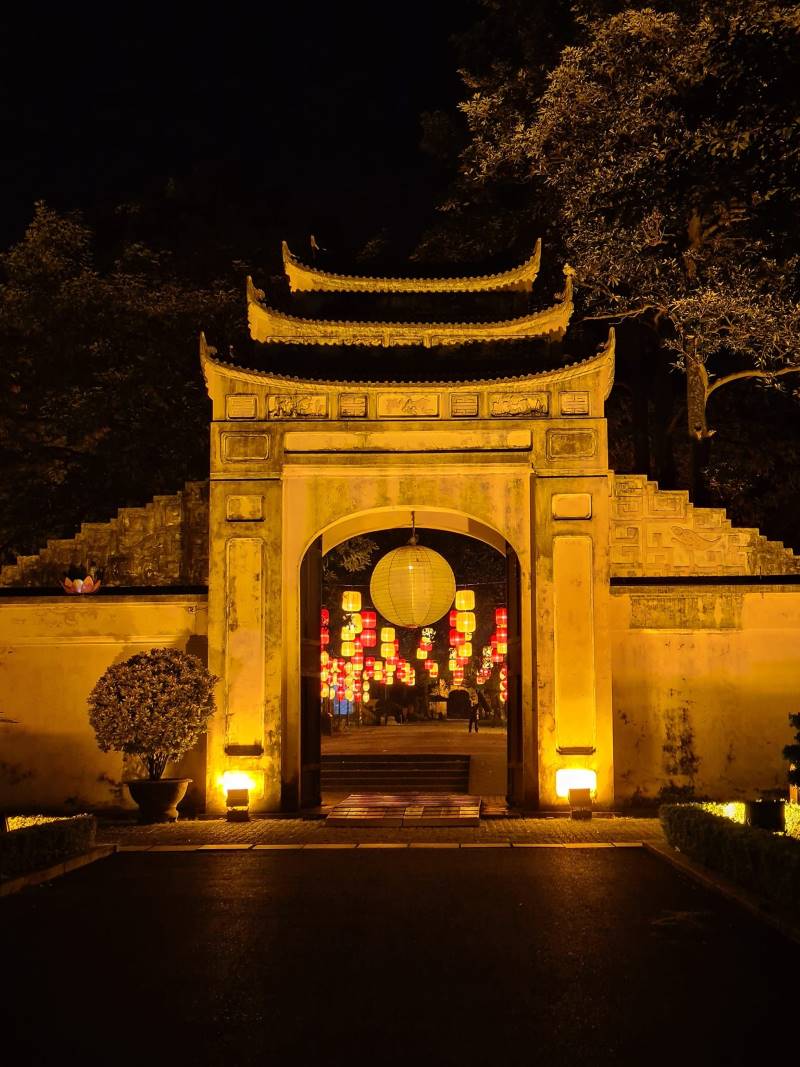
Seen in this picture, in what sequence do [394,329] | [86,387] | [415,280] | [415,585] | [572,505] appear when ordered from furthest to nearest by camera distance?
[86,387] < [415,280] < [415,585] < [394,329] < [572,505]

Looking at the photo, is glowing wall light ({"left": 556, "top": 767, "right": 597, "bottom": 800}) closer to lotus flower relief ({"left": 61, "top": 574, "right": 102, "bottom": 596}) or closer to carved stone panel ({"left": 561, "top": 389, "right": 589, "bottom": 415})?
carved stone panel ({"left": 561, "top": 389, "right": 589, "bottom": 415})

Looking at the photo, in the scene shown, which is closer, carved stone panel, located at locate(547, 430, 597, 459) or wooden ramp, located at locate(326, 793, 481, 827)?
wooden ramp, located at locate(326, 793, 481, 827)

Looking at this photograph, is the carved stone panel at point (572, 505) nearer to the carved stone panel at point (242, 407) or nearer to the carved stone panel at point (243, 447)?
the carved stone panel at point (243, 447)

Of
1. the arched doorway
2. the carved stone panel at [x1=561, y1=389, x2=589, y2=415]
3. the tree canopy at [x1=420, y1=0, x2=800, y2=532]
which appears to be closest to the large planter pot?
Result: the arched doorway

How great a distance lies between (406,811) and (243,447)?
4281mm

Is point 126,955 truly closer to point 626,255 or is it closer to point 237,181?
point 626,255

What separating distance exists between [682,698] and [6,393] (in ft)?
39.4

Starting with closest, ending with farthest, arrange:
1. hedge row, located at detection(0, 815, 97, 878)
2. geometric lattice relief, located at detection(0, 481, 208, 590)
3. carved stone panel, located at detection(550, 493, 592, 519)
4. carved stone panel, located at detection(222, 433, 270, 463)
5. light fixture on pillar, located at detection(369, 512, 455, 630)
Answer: hedge row, located at detection(0, 815, 97, 878) → carved stone panel, located at detection(550, 493, 592, 519) → carved stone panel, located at detection(222, 433, 270, 463) → geometric lattice relief, located at detection(0, 481, 208, 590) → light fixture on pillar, located at detection(369, 512, 455, 630)

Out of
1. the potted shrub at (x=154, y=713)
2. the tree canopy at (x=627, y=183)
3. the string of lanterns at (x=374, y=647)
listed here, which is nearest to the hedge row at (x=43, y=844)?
the potted shrub at (x=154, y=713)

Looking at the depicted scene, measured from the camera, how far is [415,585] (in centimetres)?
1445

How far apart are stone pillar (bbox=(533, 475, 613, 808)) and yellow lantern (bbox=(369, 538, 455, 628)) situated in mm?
1610

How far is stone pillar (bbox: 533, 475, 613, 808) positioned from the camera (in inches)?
510

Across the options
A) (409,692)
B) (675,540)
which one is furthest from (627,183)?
(409,692)

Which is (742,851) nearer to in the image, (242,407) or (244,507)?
(244,507)
